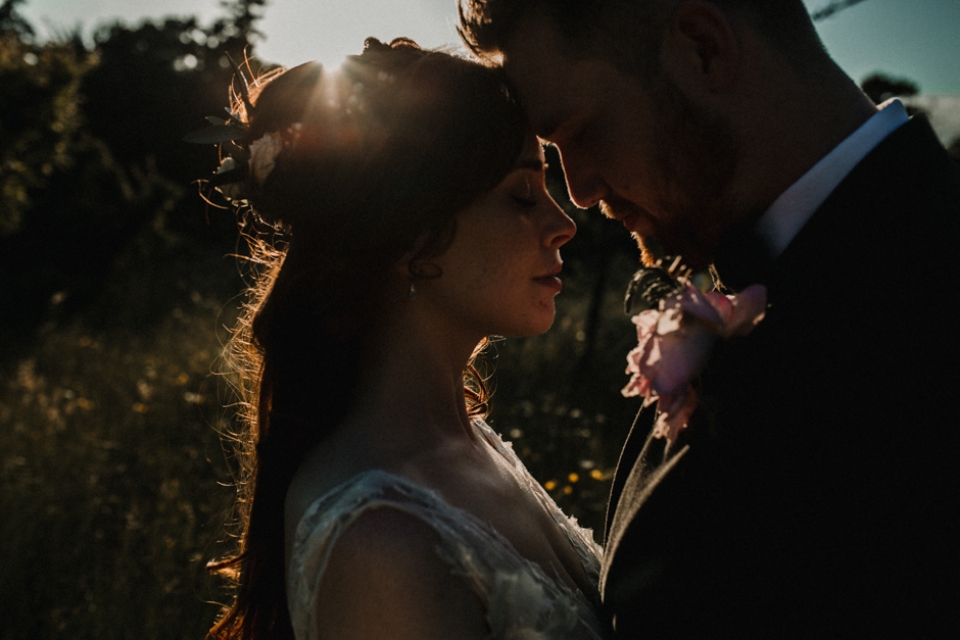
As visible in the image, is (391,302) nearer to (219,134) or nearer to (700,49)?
(219,134)

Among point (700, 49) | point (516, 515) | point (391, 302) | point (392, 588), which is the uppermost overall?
point (700, 49)

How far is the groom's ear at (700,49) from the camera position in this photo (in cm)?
170

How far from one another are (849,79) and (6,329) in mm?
13652

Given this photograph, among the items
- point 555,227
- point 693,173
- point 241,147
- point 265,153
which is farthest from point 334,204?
point 693,173

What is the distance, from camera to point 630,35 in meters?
1.84

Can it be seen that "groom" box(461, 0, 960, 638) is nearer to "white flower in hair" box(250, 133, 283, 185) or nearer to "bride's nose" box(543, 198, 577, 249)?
"bride's nose" box(543, 198, 577, 249)

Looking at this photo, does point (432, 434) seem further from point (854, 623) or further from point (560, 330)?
point (560, 330)

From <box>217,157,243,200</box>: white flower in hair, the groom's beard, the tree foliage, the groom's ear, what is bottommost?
the tree foliage

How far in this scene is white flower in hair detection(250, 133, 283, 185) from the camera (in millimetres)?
1979

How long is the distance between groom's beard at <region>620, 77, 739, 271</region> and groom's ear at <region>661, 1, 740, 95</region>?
4cm

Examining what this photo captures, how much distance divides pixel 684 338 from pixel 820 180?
1.86 ft

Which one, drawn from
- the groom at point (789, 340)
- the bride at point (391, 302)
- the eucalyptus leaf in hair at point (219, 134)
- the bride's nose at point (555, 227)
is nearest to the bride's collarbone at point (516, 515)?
the bride at point (391, 302)

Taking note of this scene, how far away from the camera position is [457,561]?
1.52 metres

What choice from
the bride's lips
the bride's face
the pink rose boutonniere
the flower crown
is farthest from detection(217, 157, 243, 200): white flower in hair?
the pink rose boutonniere
